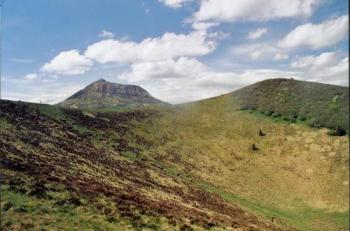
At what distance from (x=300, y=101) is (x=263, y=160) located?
1388 inches

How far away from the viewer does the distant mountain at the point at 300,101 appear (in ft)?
309

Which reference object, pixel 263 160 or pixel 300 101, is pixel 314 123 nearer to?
pixel 300 101

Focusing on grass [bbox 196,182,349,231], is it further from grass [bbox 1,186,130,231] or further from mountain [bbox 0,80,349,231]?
grass [bbox 1,186,130,231]

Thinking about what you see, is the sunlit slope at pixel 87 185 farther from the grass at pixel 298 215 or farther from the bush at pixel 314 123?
the bush at pixel 314 123

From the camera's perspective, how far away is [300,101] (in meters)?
105

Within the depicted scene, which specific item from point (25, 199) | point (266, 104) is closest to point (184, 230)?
point (25, 199)

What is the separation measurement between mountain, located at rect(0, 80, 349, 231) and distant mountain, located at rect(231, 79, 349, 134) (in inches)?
103

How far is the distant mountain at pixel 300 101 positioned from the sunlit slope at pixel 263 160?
4.38m

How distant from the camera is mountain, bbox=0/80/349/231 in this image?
98.6 feet

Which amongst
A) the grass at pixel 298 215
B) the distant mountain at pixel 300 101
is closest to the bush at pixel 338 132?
the distant mountain at pixel 300 101

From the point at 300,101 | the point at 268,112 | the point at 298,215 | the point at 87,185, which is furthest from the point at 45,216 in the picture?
the point at 300,101

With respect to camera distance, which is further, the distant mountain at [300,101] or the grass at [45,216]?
the distant mountain at [300,101]

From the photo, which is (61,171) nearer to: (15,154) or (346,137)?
(15,154)

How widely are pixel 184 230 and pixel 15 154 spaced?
58.4 ft
